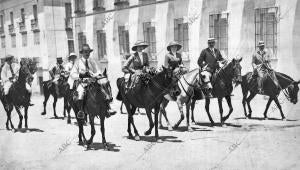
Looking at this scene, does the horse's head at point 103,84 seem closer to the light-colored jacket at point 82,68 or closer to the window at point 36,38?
the light-colored jacket at point 82,68

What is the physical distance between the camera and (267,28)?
16.3 meters

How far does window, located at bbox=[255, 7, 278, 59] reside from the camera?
16062mm

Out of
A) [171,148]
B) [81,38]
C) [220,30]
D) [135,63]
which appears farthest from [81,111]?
[81,38]

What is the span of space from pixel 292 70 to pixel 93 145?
29.8 feet

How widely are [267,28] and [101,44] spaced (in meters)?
11.5

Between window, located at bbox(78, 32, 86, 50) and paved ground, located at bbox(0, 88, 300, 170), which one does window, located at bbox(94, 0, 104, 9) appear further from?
paved ground, located at bbox(0, 88, 300, 170)

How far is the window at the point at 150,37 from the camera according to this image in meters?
20.7

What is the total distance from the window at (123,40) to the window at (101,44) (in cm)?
177

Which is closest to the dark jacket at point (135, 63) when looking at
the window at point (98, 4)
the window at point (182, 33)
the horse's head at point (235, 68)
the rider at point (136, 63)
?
the rider at point (136, 63)

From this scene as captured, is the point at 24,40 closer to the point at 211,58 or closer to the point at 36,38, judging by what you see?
the point at 36,38

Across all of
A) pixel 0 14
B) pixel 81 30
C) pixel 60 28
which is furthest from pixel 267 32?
pixel 0 14

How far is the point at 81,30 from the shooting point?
25.9 metres

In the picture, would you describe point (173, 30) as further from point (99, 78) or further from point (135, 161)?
point (135, 161)

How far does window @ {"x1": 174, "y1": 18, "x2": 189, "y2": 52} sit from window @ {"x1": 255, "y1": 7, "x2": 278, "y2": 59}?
12.2ft
